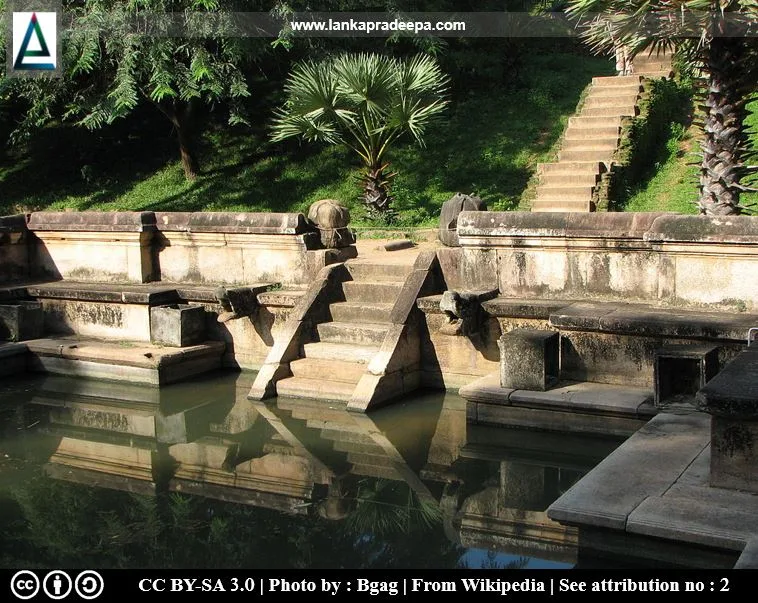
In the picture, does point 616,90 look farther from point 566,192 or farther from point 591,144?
point 566,192

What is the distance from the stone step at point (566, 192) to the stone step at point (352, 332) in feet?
19.7

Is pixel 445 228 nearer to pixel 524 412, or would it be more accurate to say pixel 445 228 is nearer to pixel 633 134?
pixel 524 412

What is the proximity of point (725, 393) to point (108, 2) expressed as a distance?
1430 cm

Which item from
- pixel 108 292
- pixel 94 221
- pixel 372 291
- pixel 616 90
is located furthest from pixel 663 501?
pixel 616 90

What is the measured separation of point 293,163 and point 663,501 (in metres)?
13.9

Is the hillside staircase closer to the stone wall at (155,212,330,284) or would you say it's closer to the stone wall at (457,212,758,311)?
the stone wall at (155,212,330,284)

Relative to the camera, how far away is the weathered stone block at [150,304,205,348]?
1041 cm

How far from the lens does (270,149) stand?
1919 centimetres

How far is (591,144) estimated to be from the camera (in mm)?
15852

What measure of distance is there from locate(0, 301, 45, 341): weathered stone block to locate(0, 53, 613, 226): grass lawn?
5687 mm

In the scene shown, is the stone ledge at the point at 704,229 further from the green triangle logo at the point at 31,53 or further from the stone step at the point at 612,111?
the green triangle logo at the point at 31,53

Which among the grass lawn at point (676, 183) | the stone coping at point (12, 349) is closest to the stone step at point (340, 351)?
the stone coping at point (12, 349)

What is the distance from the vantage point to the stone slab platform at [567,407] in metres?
7.59

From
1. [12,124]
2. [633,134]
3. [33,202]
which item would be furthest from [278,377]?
[12,124]
